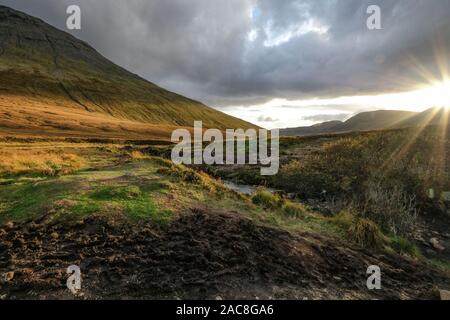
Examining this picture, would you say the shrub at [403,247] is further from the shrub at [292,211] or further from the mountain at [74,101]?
the mountain at [74,101]

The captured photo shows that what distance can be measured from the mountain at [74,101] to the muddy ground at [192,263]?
6815 centimetres

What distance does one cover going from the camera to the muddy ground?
25.4 ft

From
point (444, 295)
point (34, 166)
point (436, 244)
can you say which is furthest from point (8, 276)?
point (34, 166)

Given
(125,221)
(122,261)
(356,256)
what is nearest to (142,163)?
(125,221)

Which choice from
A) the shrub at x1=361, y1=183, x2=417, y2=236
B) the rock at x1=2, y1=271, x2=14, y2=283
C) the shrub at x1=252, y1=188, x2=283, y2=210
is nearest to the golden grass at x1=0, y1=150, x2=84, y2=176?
the shrub at x1=252, y1=188, x2=283, y2=210

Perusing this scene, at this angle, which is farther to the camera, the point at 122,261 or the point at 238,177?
the point at 238,177

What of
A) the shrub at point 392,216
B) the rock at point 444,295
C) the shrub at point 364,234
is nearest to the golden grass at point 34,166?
the shrub at point 364,234

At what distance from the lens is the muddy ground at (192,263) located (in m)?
7.75

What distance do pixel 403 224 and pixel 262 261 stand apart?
33.5 ft

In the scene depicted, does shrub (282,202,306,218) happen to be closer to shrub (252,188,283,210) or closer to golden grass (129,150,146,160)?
shrub (252,188,283,210)

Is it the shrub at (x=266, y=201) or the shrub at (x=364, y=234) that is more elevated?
the shrub at (x=266, y=201)

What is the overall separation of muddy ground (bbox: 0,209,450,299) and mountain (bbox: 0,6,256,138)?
6815 cm

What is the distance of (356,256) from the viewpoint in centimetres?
1076
